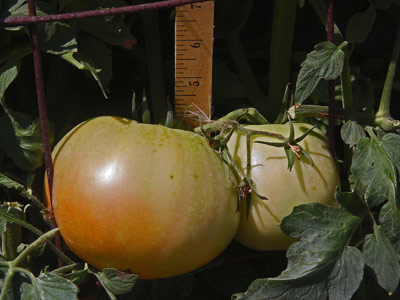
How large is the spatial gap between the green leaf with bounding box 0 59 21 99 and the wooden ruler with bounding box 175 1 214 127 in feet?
0.80

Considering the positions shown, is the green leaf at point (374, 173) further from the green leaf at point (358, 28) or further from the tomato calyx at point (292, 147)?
the green leaf at point (358, 28)

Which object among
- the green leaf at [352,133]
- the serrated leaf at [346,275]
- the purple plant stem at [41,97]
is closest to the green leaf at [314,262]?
the serrated leaf at [346,275]

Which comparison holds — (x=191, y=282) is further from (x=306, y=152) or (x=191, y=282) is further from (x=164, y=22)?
(x=164, y=22)

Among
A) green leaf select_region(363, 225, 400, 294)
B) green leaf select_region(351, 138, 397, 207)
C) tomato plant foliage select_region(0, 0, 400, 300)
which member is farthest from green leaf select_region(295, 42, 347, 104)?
green leaf select_region(363, 225, 400, 294)

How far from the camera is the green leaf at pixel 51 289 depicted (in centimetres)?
82

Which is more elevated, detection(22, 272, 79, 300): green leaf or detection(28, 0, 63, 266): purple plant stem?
detection(28, 0, 63, 266): purple plant stem

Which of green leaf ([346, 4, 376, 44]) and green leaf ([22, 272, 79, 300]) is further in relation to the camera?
green leaf ([346, 4, 376, 44])

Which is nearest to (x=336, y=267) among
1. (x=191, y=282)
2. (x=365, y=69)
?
(x=191, y=282)

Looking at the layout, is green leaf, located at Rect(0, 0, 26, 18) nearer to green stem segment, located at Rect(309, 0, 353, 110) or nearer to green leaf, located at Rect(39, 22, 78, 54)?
green leaf, located at Rect(39, 22, 78, 54)

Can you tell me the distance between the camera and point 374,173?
2.83 feet

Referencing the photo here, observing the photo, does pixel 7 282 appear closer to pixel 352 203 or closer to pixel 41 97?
pixel 41 97

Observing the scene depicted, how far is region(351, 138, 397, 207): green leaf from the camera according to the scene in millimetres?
856

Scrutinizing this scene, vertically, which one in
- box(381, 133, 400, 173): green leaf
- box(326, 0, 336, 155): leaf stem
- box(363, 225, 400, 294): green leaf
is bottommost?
box(363, 225, 400, 294): green leaf

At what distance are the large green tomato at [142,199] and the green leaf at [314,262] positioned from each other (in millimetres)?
95
